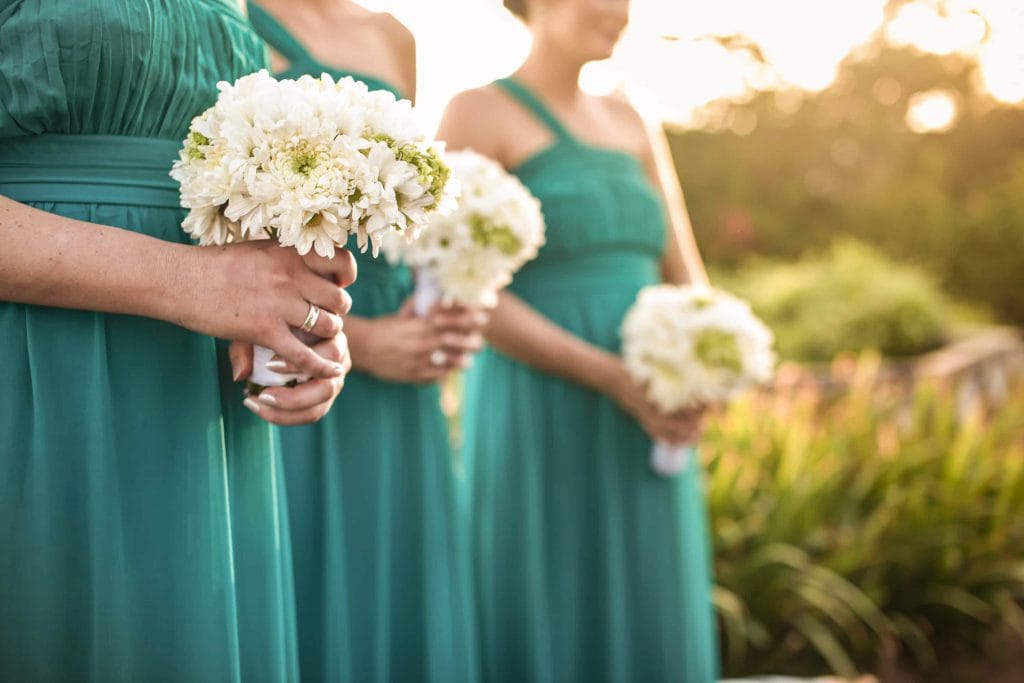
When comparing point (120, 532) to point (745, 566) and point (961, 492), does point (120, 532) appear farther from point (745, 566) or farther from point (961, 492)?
point (961, 492)

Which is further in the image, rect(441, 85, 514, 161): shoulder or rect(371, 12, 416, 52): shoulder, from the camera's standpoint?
rect(441, 85, 514, 161): shoulder

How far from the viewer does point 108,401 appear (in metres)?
1.62

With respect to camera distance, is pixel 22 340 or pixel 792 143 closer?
pixel 22 340

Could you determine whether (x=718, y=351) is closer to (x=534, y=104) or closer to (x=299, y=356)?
(x=534, y=104)

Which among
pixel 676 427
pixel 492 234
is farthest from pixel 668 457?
pixel 492 234

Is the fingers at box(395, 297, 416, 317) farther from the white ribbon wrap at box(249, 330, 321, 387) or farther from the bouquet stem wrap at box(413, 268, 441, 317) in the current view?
the white ribbon wrap at box(249, 330, 321, 387)

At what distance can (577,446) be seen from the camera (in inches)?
121

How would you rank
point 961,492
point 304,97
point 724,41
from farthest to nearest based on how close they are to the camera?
point 724,41, point 961,492, point 304,97

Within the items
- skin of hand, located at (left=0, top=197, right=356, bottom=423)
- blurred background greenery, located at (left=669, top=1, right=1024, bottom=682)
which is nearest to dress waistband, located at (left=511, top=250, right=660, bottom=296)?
skin of hand, located at (left=0, top=197, right=356, bottom=423)

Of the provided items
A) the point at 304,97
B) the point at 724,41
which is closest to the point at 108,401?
the point at 304,97

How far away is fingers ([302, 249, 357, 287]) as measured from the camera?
5.39ft

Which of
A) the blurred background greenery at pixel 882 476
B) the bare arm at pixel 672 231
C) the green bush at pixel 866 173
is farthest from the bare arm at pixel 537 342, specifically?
the green bush at pixel 866 173

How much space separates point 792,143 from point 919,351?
11618 millimetres

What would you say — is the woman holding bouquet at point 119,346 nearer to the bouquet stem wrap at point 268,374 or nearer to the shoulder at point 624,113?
the bouquet stem wrap at point 268,374
